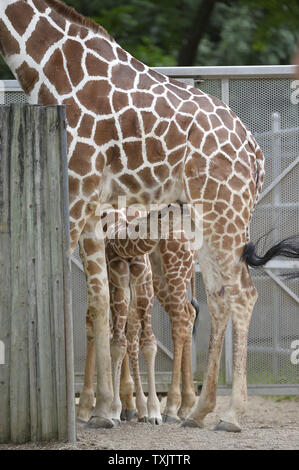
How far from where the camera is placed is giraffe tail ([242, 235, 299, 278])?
651 cm

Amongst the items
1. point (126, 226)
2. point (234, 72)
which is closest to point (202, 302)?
point (126, 226)

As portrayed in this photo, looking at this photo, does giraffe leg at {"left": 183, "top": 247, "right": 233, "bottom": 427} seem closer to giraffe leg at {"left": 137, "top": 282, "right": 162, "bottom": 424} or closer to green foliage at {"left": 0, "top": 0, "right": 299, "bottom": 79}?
giraffe leg at {"left": 137, "top": 282, "right": 162, "bottom": 424}

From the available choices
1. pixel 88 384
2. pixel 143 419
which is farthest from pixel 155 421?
pixel 88 384

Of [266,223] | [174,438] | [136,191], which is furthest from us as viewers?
[266,223]

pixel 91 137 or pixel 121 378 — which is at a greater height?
pixel 91 137

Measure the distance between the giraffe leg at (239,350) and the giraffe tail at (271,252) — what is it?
0.10 meters

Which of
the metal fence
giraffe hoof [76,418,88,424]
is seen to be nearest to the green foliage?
the metal fence

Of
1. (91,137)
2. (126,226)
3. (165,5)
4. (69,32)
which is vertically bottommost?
(126,226)

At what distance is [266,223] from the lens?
8258 millimetres

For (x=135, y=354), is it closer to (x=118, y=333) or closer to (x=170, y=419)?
(x=118, y=333)
